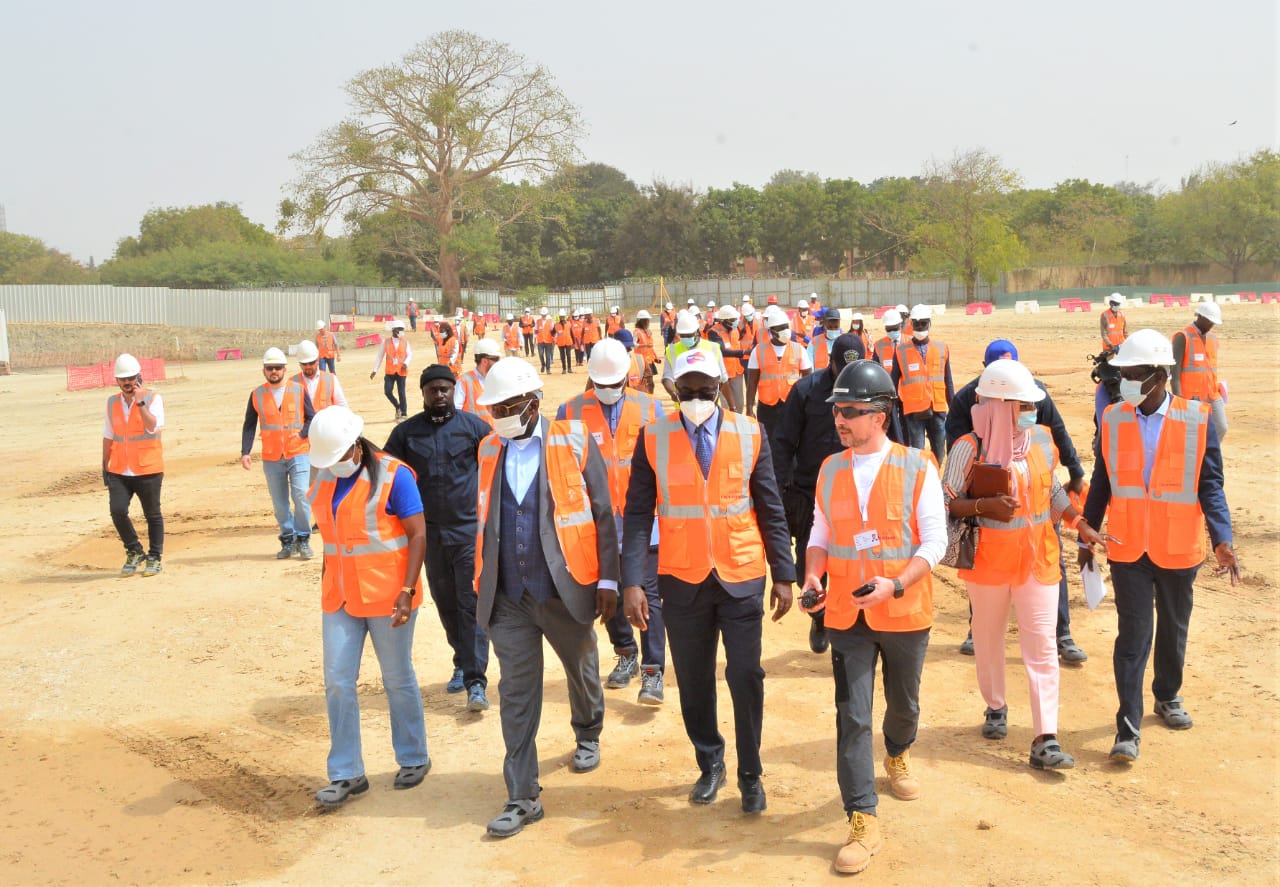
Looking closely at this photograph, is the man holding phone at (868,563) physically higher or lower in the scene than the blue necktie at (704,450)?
lower

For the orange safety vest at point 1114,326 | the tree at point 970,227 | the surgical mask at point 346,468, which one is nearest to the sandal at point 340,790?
the surgical mask at point 346,468

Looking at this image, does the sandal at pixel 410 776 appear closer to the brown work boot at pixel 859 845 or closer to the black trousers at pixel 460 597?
the black trousers at pixel 460 597

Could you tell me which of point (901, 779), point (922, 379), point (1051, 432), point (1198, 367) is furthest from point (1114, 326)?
point (901, 779)

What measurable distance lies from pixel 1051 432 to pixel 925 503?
6.38 feet

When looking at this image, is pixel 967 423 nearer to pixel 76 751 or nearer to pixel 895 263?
pixel 76 751

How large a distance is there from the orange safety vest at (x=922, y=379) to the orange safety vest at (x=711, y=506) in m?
7.07

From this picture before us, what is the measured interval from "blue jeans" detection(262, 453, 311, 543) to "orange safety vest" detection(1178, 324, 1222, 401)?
8.61 metres

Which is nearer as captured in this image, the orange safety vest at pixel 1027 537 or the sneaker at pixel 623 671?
the orange safety vest at pixel 1027 537

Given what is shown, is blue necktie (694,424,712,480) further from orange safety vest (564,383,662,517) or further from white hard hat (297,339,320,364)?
white hard hat (297,339,320,364)

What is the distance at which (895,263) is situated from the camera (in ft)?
288

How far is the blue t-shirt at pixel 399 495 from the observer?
19.2 ft

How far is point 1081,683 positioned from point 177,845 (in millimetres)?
5322

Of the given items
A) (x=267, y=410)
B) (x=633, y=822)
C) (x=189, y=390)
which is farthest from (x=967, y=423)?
(x=189, y=390)

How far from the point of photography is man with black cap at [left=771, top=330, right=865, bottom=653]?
7.41m
